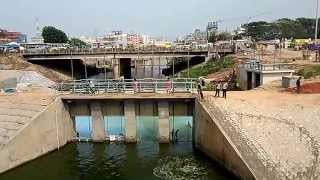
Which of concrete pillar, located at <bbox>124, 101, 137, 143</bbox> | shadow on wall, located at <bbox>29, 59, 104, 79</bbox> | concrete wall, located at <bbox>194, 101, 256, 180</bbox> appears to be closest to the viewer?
concrete wall, located at <bbox>194, 101, 256, 180</bbox>

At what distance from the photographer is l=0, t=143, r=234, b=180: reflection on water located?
32031mm

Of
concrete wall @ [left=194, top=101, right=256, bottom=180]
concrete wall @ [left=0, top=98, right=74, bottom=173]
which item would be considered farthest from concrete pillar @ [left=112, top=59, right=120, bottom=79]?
concrete wall @ [left=194, top=101, right=256, bottom=180]

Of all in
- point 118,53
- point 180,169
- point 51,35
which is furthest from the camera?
point 51,35

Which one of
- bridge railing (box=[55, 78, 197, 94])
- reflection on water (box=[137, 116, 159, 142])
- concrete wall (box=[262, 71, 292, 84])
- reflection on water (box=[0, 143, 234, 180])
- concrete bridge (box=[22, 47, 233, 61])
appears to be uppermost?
concrete bridge (box=[22, 47, 233, 61])

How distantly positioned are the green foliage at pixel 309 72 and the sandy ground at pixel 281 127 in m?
10.5

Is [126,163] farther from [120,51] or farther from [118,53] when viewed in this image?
[120,51]

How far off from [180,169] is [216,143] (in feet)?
11.0

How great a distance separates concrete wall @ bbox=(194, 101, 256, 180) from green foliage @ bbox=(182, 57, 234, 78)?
38194 millimetres

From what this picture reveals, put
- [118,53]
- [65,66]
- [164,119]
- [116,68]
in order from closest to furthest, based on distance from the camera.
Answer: [164,119] → [118,53] → [116,68] → [65,66]

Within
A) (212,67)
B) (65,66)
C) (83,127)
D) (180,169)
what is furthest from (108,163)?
(65,66)

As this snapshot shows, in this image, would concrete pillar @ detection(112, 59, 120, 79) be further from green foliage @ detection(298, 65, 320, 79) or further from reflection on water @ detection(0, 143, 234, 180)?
reflection on water @ detection(0, 143, 234, 180)

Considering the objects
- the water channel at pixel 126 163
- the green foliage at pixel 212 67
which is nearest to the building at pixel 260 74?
the water channel at pixel 126 163

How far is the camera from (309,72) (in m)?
49.1

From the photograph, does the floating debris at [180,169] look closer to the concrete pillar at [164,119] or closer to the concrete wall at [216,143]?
the concrete wall at [216,143]
